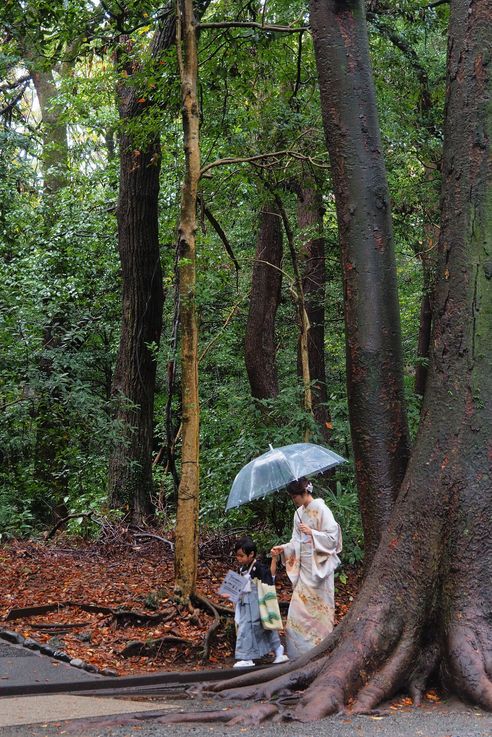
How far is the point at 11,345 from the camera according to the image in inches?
609

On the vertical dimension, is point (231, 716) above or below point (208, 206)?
below

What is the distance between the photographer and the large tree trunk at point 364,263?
6531 millimetres

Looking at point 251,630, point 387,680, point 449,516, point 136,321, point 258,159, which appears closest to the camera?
point 387,680

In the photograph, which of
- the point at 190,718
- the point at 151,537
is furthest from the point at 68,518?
the point at 190,718

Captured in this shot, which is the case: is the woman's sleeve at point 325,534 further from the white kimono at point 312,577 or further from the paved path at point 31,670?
the paved path at point 31,670

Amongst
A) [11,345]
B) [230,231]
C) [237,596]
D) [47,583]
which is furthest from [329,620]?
[230,231]

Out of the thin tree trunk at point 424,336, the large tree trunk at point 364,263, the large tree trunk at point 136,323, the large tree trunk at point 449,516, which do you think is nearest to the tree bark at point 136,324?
the large tree trunk at point 136,323

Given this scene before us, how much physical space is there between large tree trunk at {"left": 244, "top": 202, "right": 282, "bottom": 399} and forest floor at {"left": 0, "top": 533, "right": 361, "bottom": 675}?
398cm

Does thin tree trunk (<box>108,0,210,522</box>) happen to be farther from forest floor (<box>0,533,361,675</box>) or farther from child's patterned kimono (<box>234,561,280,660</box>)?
child's patterned kimono (<box>234,561,280,660</box>)

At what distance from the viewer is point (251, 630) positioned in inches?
324

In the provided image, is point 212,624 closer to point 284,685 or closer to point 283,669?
point 283,669

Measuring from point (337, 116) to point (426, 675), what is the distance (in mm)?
4397

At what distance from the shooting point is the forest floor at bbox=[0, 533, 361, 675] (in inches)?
327

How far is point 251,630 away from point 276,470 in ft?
5.23
